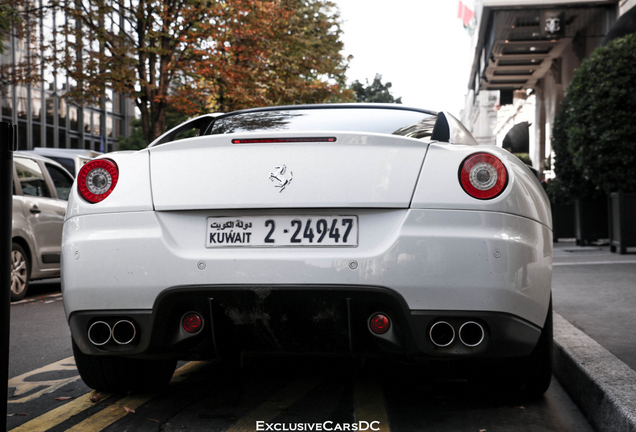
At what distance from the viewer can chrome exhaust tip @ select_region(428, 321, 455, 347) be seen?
9.20 feet

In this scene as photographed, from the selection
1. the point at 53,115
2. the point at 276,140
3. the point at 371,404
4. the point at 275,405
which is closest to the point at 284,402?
the point at 275,405

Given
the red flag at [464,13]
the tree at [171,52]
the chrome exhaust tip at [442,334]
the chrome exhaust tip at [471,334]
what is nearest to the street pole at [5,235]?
the chrome exhaust tip at [442,334]

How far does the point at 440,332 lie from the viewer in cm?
282

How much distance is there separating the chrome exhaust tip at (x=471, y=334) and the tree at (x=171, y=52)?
13.8 m

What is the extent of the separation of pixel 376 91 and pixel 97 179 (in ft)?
255

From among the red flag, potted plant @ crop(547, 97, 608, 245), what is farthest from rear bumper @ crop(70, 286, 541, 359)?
the red flag

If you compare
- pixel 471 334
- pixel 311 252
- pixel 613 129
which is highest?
pixel 613 129

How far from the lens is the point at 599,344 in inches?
160

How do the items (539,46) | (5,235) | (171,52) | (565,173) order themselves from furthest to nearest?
(539,46) → (171,52) → (565,173) → (5,235)

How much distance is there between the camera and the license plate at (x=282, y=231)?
283cm

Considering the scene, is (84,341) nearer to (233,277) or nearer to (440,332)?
(233,277)

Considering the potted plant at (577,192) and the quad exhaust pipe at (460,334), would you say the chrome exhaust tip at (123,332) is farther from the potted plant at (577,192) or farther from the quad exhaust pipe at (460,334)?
the potted plant at (577,192)

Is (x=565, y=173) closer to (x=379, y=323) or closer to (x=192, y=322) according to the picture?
(x=379, y=323)

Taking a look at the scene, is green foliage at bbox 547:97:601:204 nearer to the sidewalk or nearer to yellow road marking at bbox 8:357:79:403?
the sidewalk
